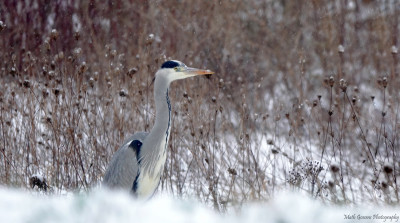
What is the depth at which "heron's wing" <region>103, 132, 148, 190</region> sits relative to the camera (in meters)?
3.97

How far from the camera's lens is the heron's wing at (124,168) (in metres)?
3.97

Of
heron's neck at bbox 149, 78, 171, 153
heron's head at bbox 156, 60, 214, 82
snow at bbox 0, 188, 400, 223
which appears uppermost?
heron's head at bbox 156, 60, 214, 82

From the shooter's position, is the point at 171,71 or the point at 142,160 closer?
the point at 142,160

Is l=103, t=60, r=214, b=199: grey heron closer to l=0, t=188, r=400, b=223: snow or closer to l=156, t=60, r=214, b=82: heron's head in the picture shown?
l=156, t=60, r=214, b=82: heron's head

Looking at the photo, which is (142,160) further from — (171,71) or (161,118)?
(171,71)

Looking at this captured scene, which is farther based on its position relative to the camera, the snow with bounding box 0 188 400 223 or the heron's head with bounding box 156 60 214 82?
the heron's head with bounding box 156 60 214 82

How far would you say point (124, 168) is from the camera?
3.99 metres

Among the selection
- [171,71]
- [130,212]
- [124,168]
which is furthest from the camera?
[171,71]

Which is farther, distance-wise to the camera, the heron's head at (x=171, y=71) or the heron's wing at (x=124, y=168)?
the heron's head at (x=171, y=71)

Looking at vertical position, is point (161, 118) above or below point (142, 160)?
above

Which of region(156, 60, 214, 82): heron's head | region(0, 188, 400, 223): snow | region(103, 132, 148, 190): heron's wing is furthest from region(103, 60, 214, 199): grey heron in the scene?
region(0, 188, 400, 223): snow

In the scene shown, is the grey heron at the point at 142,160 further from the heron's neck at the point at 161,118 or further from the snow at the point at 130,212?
the snow at the point at 130,212

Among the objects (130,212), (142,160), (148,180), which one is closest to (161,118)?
(142,160)

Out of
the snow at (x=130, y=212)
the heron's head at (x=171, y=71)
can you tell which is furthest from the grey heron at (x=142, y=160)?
the snow at (x=130, y=212)
